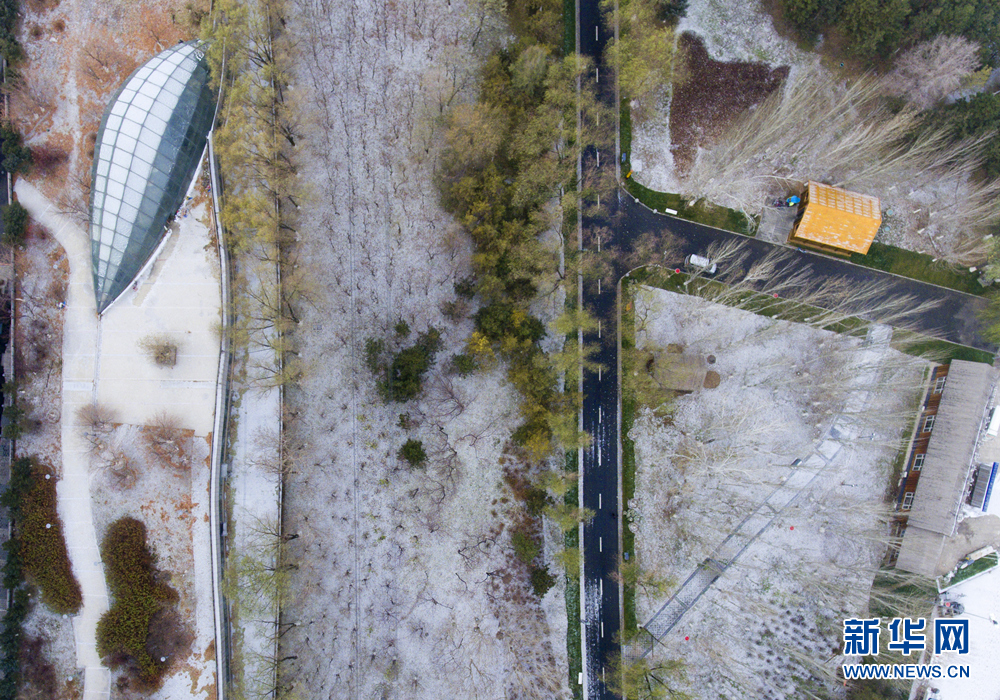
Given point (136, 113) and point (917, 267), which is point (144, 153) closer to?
point (136, 113)

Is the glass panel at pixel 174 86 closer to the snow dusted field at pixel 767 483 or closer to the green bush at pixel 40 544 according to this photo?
the green bush at pixel 40 544

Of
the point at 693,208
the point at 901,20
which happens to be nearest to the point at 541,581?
the point at 693,208

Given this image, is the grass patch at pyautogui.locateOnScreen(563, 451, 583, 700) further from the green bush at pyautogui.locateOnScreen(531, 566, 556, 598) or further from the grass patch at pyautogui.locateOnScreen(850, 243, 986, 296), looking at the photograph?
the grass patch at pyautogui.locateOnScreen(850, 243, 986, 296)

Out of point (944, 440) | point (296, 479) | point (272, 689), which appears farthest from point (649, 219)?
point (272, 689)

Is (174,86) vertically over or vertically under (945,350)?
over

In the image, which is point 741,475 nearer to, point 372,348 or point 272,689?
point 372,348
